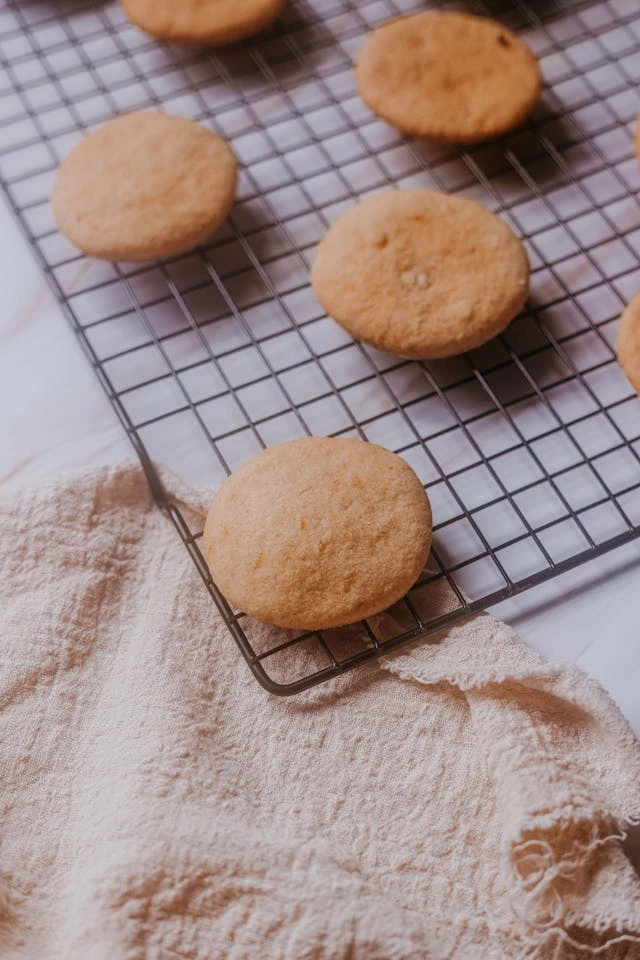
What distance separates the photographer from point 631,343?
1.19m

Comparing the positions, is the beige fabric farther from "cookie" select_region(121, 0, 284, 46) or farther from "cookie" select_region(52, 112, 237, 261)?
"cookie" select_region(121, 0, 284, 46)

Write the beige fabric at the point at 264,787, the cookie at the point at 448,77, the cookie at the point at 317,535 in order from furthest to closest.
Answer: the cookie at the point at 448,77, the cookie at the point at 317,535, the beige fabric at the point at 264,787

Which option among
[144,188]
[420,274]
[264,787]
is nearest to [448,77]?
[420,274]

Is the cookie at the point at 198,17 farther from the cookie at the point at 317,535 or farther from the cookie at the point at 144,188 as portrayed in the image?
the cookie at the point at 317,535

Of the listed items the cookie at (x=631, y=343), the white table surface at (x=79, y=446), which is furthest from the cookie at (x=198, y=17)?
the cookie at (x=631, y=343)

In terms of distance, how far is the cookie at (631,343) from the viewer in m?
1.18

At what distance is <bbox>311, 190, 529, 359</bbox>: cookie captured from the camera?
1.19 metres

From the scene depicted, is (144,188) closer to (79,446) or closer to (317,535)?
(79,446)

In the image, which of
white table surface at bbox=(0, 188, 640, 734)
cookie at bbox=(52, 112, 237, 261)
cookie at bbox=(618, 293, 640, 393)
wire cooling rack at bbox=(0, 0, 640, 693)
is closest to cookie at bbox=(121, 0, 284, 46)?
wire cooling rack at bbox=(0, 0, 640, 693)

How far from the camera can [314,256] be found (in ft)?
4.44

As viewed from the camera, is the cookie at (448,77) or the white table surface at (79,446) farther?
the cookie at (448,77)

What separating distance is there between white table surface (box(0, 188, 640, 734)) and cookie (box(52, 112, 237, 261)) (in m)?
0.14

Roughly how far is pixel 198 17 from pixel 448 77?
409 mm

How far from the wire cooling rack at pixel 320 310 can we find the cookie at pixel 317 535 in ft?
0.19
